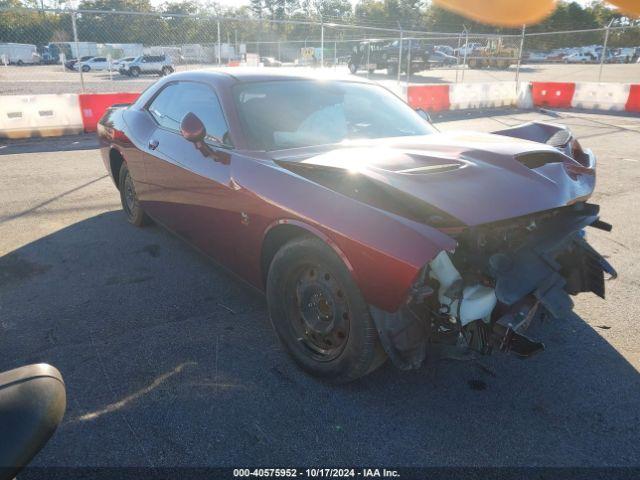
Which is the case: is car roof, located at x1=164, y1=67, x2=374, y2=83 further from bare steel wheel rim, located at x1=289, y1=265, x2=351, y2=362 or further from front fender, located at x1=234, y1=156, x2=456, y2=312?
bare steel wheel rim, located at x1=289, y1=265, x2=351, y2=362

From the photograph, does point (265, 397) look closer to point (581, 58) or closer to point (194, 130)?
point (194, 130)

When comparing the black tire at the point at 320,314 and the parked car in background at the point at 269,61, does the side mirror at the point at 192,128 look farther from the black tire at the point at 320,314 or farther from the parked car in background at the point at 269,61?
the parked car in background at the point at 269,61

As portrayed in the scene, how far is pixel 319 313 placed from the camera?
2.50 metres

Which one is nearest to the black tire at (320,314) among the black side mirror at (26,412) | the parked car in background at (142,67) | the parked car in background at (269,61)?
the black side mirror at (26,412)

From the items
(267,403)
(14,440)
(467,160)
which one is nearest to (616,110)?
(467,160)

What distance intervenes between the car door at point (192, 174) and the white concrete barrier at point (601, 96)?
15392 millimetres

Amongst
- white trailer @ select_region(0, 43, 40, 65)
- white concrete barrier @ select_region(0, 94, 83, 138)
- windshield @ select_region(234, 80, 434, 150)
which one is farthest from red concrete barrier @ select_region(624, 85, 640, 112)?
white trailer @ select_region(0, 43, 40, 65)

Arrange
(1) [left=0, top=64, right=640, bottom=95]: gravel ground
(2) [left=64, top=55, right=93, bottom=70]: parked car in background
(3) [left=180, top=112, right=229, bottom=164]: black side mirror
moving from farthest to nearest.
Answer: (2) [left=64, top=55, right=93, bottom=70]: parked car in background < (1) [left=0, top=64, right=640, bottom=95]: gravel ground < (3) [left=180, top=112, right=229, bottom=164]: black side mirror

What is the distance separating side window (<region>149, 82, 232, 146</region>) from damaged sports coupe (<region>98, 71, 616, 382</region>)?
2cm

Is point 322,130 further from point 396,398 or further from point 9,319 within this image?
point 9,319

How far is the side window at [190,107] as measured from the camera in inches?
127

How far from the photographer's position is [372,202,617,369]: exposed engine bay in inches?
81.9

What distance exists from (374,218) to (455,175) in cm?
58

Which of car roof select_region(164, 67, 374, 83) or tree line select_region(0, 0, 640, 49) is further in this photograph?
tree line select_region(0, 0, 640, 49)
